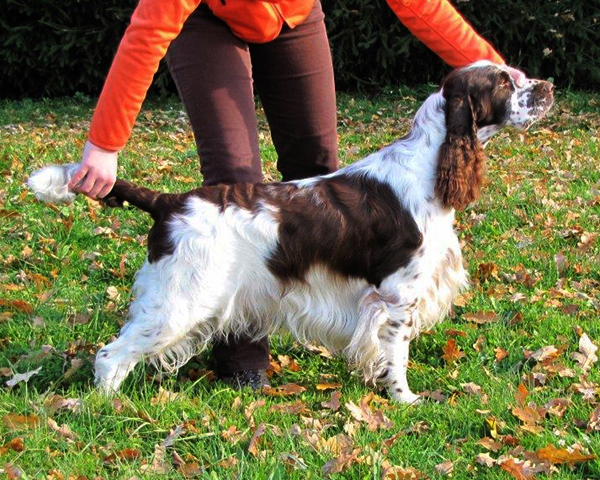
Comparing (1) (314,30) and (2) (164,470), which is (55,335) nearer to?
(2) (164,470)

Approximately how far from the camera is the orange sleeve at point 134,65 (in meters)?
3.43

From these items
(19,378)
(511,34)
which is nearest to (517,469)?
(19,378)

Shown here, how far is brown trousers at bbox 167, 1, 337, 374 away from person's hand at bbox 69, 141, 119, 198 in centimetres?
62

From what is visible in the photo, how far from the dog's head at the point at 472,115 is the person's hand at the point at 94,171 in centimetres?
149

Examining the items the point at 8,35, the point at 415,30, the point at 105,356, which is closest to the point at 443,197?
the point at 415,30

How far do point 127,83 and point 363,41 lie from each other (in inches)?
413

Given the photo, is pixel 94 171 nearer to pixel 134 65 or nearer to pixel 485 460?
pixel 134 65

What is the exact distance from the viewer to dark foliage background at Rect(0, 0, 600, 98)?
1302 cm

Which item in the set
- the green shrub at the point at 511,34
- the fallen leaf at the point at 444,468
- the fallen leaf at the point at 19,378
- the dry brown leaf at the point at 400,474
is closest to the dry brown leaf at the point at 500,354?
the fallen leaf at the point at 444,468

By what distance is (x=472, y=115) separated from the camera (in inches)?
156

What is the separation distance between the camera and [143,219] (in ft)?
21.5

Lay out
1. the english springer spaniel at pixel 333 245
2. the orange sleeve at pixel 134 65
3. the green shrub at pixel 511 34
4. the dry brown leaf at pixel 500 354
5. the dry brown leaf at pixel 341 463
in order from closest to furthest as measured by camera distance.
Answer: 1. the dry brown leaf at pixel 341 463
2. the orange sleeve at pixel 134 65
3. the english springer spaniel at pixel 333 245
4. the dry brown leaf at pixel 500 354
5. the green shrub at pixel 511 34

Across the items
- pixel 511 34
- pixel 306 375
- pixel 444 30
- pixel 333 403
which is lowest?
pixel 306 375

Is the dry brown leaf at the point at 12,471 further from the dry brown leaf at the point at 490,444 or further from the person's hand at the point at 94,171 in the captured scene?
the dry brown leaf at the point at 490,444
